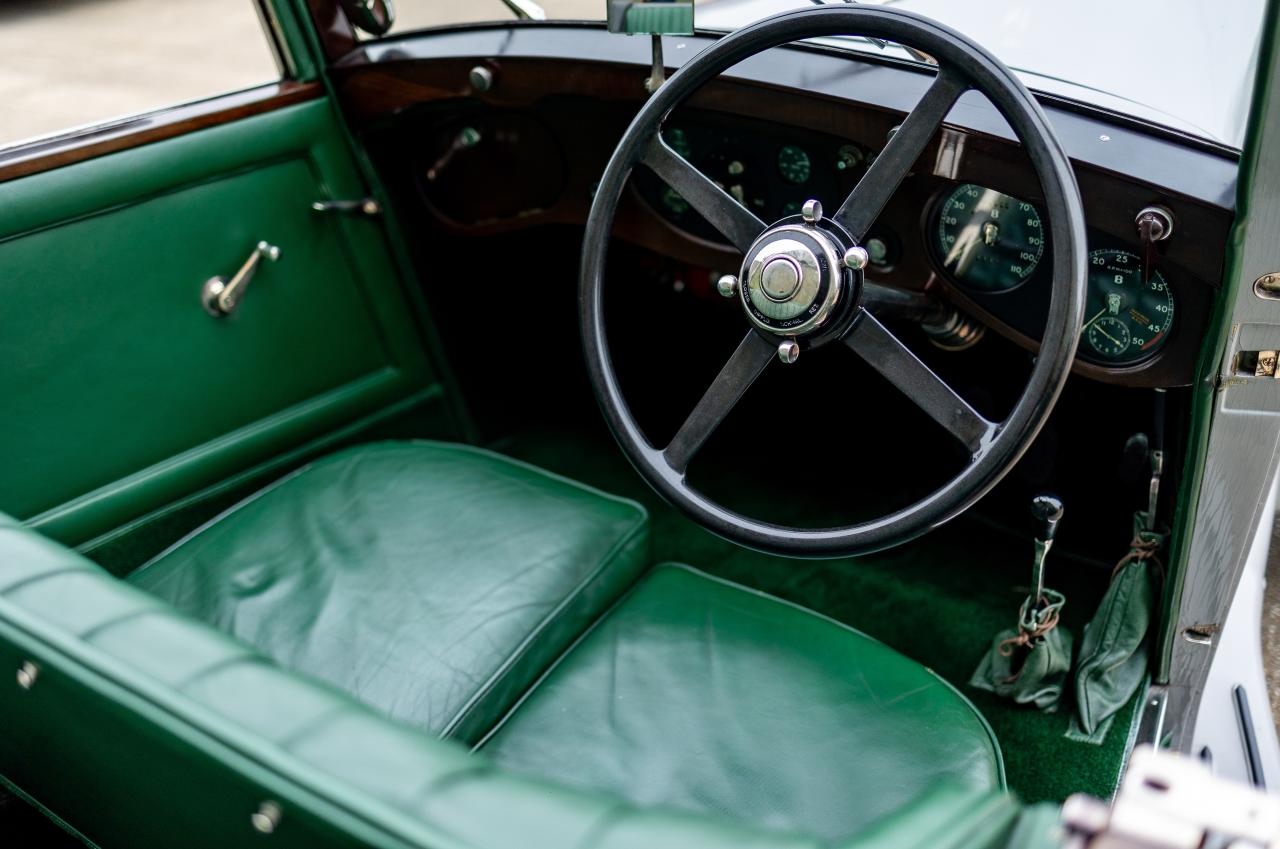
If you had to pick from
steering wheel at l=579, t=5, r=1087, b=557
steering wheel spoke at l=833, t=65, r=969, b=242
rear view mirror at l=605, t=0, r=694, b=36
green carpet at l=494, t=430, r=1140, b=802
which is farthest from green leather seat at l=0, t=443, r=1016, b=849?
rear view mirror at l=605, t=0, r=694, b=36

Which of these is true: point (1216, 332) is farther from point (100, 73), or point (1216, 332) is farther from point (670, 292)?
point (100, 73)

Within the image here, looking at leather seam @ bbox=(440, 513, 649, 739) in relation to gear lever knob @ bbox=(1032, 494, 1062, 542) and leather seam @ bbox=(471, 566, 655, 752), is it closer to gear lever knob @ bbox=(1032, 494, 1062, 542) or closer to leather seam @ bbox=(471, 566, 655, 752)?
leather seam @ bbox=(471, 566, 655, 752)

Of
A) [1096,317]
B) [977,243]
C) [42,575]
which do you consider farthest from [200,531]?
[1096,317]

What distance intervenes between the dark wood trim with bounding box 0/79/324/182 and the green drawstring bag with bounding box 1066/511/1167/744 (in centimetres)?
158

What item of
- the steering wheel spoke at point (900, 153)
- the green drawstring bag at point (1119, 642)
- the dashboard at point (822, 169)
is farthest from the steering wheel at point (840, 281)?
the green drawstring bag at point (1119, 642)

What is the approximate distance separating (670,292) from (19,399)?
1.25 meters

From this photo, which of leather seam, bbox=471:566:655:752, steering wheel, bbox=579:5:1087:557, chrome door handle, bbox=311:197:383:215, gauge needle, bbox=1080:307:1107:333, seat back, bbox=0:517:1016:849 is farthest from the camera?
chrome door handle, bbox=311:197:383:215

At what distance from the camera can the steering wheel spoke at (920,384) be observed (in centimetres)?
111

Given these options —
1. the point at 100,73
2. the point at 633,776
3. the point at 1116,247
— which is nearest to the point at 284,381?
the point at 100,73

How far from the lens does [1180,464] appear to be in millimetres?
1257

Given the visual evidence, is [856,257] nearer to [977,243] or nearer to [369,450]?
[977,243]

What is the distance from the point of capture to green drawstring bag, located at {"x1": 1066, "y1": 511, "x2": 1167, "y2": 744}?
1.40 meters

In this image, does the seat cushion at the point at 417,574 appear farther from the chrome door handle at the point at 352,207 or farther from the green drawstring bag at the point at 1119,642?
the green drawstring bag at the point at 1119,642

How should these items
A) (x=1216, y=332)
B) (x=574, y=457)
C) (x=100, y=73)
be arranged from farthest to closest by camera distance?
(x=574, y=457) < (x=100, y=73) < (x=1216, y=332)
